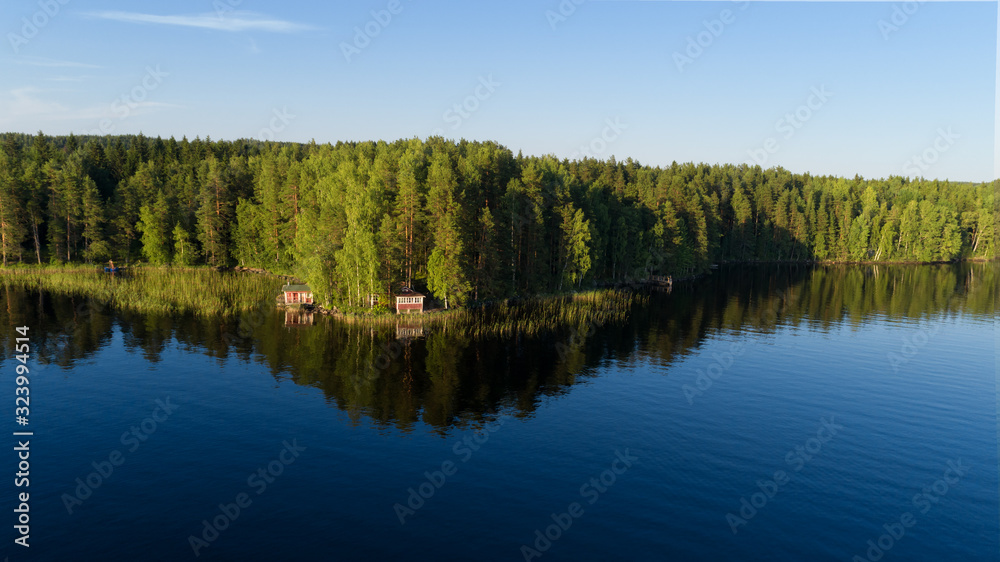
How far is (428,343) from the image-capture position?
72.6m

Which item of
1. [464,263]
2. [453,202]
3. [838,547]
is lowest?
[838,547]

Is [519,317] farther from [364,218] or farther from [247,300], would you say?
[247,300]

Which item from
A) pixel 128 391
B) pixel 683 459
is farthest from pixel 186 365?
pixel 683 459

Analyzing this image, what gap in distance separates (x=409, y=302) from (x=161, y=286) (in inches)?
2018

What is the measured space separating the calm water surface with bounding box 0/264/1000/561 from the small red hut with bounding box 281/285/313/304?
1336cm

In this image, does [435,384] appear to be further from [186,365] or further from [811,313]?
[811,313]

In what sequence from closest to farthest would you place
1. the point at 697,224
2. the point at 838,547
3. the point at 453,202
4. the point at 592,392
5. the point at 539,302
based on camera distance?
the point at 838,547
the point at 592,392
the point at 453,202
the point at 539,302
the point at 697,224

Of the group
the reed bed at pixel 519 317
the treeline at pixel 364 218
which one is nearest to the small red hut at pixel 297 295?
the treeline at pixel 364 218

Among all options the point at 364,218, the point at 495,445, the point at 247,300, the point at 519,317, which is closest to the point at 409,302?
the point at 364,218

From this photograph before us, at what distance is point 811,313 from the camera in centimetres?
10231

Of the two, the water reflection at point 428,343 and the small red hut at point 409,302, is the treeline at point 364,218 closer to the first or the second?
the small red hut at point 409,302

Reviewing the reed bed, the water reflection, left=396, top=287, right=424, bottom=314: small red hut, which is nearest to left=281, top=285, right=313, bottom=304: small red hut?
the water reflection

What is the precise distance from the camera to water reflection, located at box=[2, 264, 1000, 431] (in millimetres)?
54281

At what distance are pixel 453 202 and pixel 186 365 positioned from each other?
44.0 metres
